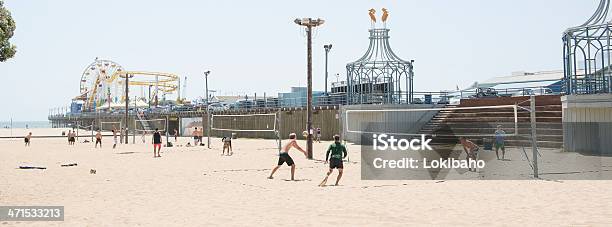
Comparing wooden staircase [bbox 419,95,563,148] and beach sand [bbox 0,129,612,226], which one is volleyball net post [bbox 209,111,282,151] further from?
beach sand [bbox 0,129,612,226]

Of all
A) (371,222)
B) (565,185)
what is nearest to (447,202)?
(371,222)

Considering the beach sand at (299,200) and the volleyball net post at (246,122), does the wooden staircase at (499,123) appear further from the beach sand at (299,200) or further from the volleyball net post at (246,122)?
the volleyball net post at (246,122)

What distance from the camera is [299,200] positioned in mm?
10141

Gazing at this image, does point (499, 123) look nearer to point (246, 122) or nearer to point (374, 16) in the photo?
point (374, 16)

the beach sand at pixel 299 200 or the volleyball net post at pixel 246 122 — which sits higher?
the volleyball net post at pixel 246 122

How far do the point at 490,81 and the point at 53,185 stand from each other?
141 feet

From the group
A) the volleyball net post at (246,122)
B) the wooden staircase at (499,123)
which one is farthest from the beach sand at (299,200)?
the volleyball net post at (246,122)

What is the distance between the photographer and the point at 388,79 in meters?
A: 32.8

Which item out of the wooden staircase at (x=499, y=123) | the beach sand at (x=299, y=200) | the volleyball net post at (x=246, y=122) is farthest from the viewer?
the volleyball net post at (x=246, y=122)

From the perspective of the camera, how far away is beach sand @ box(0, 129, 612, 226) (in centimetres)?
806

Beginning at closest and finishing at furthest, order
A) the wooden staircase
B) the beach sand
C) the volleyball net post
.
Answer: the beach sand → the wooden staircase → the volleyball net post

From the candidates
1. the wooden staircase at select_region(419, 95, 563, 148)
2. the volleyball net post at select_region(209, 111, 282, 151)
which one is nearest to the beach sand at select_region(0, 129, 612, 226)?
the wooden staircase at select_region(419, 95, 563, 148)

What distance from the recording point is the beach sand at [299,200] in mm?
8062

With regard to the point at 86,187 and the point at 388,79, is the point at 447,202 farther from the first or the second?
the point at 388,79
